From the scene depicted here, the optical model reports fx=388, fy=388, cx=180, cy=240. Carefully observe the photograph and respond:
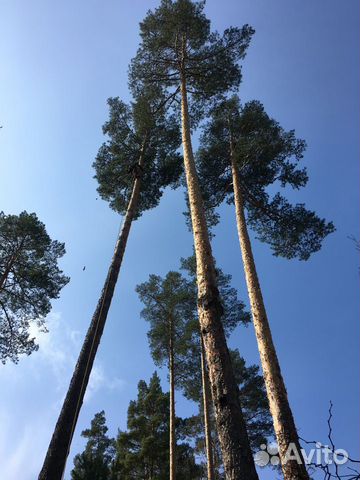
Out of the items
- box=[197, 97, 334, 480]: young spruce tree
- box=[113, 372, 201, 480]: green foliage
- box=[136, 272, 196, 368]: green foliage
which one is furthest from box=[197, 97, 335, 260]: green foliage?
box=[113, 372, 201, 480]: green foliage

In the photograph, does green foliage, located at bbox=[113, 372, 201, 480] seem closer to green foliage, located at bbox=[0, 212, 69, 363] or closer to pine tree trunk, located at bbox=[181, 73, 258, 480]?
green foliage, located at bbox=[0, 212, 69, 363]

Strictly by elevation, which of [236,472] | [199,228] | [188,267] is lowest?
[236,472]

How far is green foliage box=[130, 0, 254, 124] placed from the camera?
Result: 509 inches

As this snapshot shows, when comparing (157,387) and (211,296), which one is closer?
(211,296)

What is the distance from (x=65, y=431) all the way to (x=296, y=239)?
9219 mm

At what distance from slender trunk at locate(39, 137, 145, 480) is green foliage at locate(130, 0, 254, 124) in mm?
6313

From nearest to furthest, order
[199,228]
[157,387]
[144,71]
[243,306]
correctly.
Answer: [199,228]
[144,71]
[243,306]
[157,387]

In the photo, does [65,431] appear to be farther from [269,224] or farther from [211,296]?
[269,224]

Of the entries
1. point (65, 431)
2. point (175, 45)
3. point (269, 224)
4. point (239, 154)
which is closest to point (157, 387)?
point (269, 224)

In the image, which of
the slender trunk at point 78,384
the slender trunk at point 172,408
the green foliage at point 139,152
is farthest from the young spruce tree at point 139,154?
the slender trunk at point 172,408

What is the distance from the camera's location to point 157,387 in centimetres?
1877

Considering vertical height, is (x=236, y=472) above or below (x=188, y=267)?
below

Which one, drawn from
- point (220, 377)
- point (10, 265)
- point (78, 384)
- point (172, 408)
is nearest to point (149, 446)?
point (172, 408)

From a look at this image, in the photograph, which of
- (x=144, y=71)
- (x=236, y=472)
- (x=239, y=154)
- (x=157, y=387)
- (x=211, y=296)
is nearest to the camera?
(x=236, y=472)
